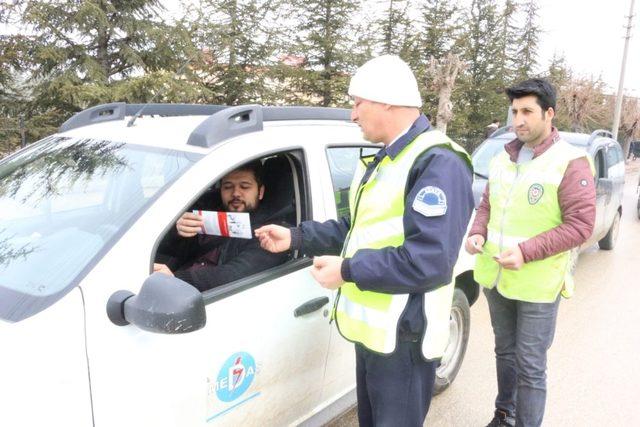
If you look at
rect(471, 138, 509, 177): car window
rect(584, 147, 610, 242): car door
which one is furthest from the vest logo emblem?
rect(584, 147, 610, 242): car door

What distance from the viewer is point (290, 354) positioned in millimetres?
2209

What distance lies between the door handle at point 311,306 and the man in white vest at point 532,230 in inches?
36.3

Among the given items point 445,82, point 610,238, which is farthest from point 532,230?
point 445,82

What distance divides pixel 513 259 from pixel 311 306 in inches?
40.2

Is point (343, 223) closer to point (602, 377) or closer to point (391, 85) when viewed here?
point (391, 85)

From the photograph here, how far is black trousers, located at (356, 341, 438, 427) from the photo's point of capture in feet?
6.44

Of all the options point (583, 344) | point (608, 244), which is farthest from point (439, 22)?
point (583, 344)

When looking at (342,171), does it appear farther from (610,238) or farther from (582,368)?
(610,238)

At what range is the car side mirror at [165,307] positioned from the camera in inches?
58.1

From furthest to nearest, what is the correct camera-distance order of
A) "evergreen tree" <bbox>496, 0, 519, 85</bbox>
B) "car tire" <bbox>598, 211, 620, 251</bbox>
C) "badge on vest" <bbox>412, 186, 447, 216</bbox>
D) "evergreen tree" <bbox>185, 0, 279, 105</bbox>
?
"evergreen tree" <bbox>496, 0, 519, 85</bbox> < "evergreen tree" <bbox>185, 0, 279, 105</bbox> < "car tire" <bbox>598, 211, 620, 251</bbox> < "badge on vest" <bbox>412, 186, 447, 216</bbox>

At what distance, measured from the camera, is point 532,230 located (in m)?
2.59

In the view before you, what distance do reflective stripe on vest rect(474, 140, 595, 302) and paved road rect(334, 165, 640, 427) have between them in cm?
116

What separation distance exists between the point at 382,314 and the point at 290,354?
20.5 inches

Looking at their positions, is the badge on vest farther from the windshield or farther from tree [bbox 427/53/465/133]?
tree [bbox 427/53/465/133]
